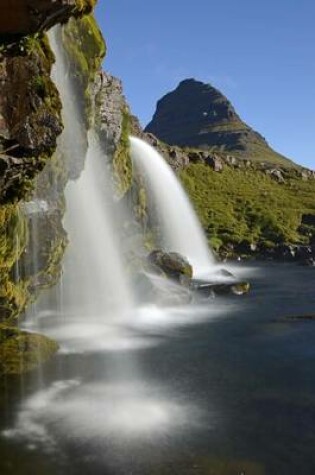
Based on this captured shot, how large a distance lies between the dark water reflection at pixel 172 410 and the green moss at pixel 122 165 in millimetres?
25556

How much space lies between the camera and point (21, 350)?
96.4ft

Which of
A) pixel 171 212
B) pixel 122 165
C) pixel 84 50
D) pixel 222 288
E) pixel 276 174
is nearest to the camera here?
pixel 84 50

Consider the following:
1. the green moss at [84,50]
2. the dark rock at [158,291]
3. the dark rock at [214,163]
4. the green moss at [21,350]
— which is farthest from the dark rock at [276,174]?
the green moss at [21,350]

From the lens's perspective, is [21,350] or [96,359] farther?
[96,359]

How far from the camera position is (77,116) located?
3978 cm

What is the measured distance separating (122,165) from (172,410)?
137 feet

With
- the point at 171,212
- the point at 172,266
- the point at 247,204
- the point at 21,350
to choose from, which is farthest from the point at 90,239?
the point at 247,204

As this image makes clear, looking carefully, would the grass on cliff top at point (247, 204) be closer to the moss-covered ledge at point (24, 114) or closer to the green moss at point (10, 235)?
the green moss at point (10, 235)

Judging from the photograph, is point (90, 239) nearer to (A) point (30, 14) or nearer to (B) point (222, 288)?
A: (B) point (222, 288)

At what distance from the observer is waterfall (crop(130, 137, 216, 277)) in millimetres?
79688

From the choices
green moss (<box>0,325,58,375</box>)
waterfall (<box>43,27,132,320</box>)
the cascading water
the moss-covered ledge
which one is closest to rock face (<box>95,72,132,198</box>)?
waterfall (<box>43,27,132,320</box>)

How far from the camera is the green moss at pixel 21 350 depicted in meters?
27.9

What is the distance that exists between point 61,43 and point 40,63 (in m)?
15.7

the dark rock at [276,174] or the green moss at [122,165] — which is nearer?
the green moss at [122,165]
